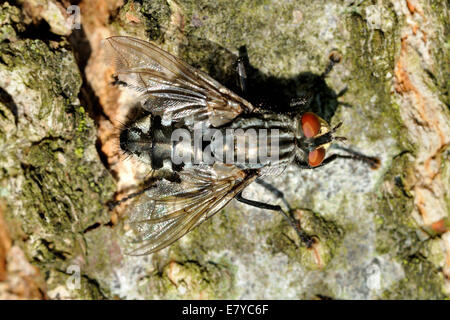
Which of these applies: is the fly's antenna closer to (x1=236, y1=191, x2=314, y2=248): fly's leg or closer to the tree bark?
the tree bark

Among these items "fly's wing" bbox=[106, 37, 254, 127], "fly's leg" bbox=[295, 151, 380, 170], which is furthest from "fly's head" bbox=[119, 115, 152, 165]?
"fly's leg" bbox=[295, 151, 380, 170]

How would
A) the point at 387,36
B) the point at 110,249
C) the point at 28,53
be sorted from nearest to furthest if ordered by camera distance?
the point at 28,53
the point at 387,36
the point at 110,249

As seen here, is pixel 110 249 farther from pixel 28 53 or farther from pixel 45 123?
pixel 28 53

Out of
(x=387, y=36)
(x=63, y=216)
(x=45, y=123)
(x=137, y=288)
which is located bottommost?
(x=137, y=288)

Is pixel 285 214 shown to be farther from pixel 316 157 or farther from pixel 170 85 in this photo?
pixel 170 85

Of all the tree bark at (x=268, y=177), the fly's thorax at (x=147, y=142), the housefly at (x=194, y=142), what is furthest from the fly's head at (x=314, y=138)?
the fly's thorax at (x=147, y=142)

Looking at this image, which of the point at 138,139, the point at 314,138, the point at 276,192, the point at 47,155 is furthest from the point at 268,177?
Answer: the point at 47,155

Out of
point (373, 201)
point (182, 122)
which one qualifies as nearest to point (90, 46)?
point (182, 122)
